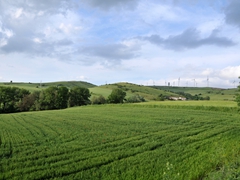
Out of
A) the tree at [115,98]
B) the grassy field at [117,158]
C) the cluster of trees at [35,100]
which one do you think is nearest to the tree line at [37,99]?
the cluster of trees at [35,100]

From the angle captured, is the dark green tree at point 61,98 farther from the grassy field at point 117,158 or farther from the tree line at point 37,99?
the grassy field at point 117,158

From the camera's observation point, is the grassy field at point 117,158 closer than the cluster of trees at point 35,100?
Yes

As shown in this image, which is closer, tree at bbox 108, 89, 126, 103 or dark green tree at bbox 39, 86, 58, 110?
dark green tree at bbox 39, 86, 58, 110

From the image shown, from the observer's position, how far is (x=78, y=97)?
116m

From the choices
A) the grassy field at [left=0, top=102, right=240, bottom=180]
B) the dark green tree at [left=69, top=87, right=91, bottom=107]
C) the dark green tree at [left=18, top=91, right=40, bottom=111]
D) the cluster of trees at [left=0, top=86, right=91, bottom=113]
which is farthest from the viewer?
the dark green tree at [left=69, top=87, right=91, bottom=107]

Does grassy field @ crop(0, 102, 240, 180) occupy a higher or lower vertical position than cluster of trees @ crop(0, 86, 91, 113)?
lower

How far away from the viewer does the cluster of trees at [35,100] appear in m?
101

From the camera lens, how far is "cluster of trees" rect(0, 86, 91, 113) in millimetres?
100688

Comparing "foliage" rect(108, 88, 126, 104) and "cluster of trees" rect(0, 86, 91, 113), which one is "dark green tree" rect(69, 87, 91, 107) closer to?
"cluster of trees" rect(0, 86, 91, 113)

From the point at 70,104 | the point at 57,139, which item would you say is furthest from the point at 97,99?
the point at 57,139

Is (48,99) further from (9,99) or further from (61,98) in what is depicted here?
(9,99)

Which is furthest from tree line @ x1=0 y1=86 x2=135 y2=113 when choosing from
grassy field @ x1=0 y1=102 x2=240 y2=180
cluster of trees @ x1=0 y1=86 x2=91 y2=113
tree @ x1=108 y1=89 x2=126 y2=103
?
grassy field @ x1=0 y1=102 x2=240 y2=180

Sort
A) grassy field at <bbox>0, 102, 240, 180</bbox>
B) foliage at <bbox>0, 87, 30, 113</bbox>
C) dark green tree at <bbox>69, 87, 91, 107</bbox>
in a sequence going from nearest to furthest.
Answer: grassy field at <bbox>0, 102, 240, 180</bbox> < foliage at <bbox>0, 87, 30, 113</bbox> < dark green tree at <bbox>69, 87, 91, 107</bbox>

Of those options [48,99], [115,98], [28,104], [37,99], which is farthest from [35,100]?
[115,98]
